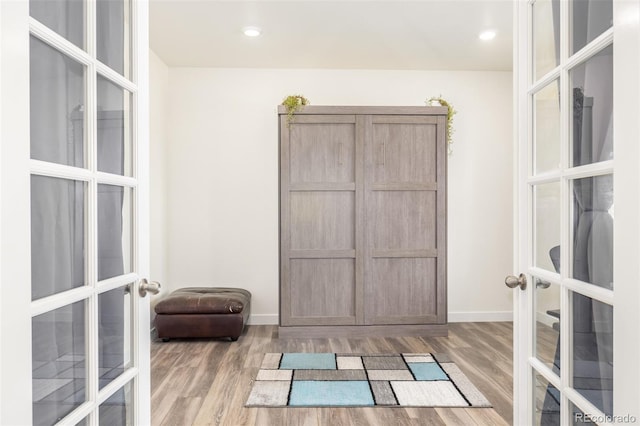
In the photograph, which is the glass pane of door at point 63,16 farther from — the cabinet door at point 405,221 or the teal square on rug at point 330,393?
the cabinet door at point 405,221

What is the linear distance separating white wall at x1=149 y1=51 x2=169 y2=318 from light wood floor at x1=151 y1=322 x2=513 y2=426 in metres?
0.82

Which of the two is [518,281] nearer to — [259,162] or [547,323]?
[547,323]

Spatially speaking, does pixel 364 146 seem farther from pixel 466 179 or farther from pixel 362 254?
pixel 466 179

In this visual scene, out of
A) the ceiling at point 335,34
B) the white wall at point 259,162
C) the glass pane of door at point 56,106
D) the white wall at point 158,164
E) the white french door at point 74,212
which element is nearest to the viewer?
the white french door at point 74,212

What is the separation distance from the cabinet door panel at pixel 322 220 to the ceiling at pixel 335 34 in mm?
1342

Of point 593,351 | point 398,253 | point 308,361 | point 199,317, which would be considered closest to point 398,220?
point 398,253

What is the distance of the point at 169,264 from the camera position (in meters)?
4.76

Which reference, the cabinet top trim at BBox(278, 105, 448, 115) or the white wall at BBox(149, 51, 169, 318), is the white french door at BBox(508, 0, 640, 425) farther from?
the white wall at BBox(149, 51, 169, 318)

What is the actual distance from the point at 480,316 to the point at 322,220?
6.95 feet

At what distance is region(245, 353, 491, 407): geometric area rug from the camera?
273 centimetres

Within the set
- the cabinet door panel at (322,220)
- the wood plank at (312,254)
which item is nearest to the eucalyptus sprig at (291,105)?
A: the cabinet door panel at (322,220)

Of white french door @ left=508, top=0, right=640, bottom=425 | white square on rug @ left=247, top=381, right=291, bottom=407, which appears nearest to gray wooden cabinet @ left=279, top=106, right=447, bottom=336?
white square on rug @ left=247, top=381, right=291, bottom=407

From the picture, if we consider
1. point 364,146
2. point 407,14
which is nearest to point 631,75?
point 407,14

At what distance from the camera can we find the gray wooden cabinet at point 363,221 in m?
4.15
